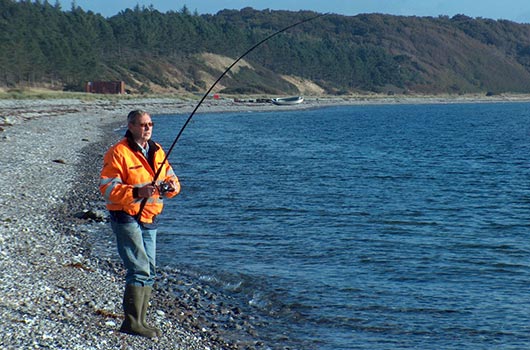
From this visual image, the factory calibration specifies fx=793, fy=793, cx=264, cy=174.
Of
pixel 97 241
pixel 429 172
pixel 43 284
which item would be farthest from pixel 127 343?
pixel 429 172

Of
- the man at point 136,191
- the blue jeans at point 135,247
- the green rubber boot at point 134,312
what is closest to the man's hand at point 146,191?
the man at point 136,191

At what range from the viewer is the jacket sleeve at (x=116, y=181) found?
247 inches

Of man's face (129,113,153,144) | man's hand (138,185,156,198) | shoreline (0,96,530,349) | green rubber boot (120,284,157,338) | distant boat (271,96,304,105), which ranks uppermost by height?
man's face (129,113,153,144)

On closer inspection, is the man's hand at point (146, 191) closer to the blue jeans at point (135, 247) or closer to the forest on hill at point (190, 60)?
Answer: the blue jeans at point (135, 247)

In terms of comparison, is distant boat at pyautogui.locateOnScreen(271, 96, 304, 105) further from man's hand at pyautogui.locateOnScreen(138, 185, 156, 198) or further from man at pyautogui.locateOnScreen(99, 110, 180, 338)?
man's hand at pyautogui.locateOnScreen(138, 185, 156, 198)

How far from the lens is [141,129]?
6359 mm

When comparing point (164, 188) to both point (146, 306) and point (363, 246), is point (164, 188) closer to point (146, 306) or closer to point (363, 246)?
point (146, 306)

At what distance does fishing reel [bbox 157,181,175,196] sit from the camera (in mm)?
6375

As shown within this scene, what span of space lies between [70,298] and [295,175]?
1738 centimetres

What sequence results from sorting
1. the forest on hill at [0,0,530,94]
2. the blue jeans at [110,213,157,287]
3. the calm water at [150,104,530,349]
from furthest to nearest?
the forest on hill at [0,0,530,94] < the calm water at [150,104,530,349] < the blue jeans at [110,213,157,287]

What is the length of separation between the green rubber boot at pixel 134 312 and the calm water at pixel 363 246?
1865mm

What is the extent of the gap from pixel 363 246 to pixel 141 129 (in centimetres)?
780

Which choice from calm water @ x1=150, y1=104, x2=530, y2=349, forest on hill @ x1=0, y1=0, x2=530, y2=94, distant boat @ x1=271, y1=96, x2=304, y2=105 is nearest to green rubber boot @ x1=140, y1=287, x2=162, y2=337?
calm water @ x1=150, y1=104, x2=530, y2=349

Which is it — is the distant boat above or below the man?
below
